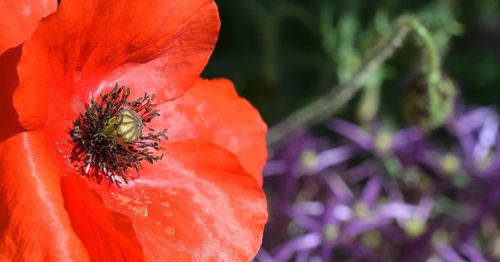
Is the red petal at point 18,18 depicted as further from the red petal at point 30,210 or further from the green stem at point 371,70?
the green stem at point 371,70

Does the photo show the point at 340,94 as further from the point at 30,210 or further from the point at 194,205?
the point at 30,210

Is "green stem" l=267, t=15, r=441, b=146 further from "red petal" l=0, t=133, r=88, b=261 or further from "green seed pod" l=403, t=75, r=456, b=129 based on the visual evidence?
"red petal" l=0, t=133, r=88, b=261

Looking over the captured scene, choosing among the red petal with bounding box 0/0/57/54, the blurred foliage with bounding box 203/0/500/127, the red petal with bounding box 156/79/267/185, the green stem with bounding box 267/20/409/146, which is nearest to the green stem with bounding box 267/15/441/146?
the green stem with bounding box 267/20/409/146

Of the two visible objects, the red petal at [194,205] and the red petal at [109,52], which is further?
the red petal at [194,205]

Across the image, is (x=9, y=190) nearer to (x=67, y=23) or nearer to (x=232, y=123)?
(x=67, y=23)

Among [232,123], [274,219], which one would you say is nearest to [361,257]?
[274,219]

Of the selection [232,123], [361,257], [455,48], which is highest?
[232,123]

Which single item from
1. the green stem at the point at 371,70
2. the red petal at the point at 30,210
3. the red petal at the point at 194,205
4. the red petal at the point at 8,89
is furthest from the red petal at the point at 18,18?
the green stem at the point at 371,70
